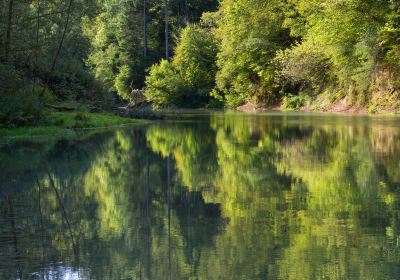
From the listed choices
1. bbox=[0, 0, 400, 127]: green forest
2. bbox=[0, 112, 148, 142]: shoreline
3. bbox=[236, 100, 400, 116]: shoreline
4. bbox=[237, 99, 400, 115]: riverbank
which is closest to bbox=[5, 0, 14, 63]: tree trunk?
bbox=[0, 0, 400, 127]: green forest

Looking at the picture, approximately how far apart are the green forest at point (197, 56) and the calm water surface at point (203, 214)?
1329cm

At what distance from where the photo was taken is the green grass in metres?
26.3

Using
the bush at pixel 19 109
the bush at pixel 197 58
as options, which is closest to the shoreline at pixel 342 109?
the bush at pixel 197 58

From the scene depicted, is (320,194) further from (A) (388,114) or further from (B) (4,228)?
(A) (388,114)

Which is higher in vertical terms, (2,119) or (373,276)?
(2,119)

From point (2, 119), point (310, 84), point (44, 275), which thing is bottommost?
point (44, 275)

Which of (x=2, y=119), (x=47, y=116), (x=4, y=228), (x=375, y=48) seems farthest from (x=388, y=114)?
(x=4, y=228)

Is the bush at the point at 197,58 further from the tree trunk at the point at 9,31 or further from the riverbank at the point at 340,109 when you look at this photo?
the tree trunk at the point at 9,31

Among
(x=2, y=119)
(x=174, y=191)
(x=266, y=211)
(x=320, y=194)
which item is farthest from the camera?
(x=2, y=119)

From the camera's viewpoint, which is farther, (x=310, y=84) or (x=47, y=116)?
(x=310, y=84)

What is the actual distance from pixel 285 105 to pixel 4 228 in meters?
47.8

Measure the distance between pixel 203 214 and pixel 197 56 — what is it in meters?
60.4

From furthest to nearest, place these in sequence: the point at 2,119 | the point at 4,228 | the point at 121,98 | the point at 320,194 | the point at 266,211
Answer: the point at 121,98
the point at 2,119
the point at 320,194
the point at 266,211
the point at 4,228

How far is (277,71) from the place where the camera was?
181ft
